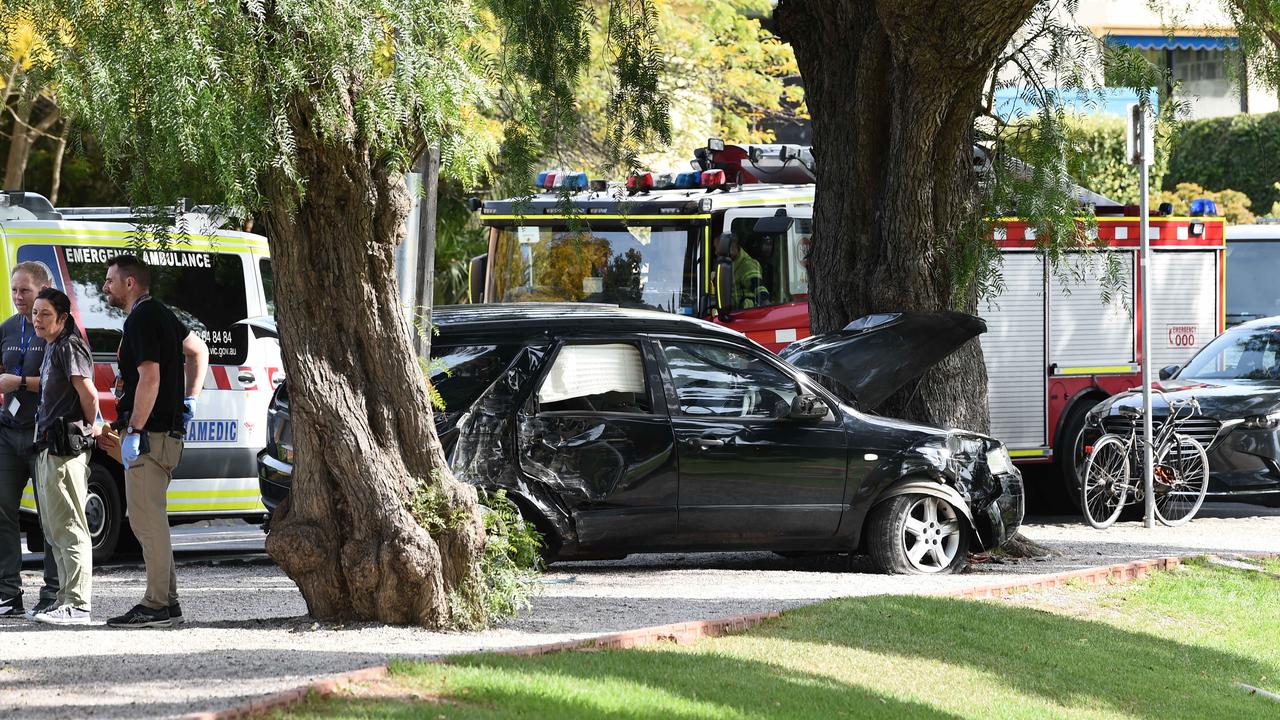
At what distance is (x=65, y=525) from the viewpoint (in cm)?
809

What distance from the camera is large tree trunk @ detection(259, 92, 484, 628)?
751 cm

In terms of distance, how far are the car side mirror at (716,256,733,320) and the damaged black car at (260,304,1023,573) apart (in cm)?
343

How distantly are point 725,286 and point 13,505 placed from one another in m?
7.17

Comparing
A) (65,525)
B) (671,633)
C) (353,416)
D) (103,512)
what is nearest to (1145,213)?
(671,633)

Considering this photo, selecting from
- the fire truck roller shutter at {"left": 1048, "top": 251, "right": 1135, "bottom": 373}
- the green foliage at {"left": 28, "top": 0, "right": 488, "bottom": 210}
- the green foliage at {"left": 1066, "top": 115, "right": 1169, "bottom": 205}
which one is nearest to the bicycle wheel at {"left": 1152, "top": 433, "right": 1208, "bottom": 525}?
the fire truck roller shutter at {"left": 1048, "top": 251, "right": 1135, "bottom": 373}

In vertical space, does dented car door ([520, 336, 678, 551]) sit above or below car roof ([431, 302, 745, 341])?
below

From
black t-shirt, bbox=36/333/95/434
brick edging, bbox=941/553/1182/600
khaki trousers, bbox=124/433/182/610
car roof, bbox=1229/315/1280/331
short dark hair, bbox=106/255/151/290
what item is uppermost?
short dark hair, bbox=106/255/151/290

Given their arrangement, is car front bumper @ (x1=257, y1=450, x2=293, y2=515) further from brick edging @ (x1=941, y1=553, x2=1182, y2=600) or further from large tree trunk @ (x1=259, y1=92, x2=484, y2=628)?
brick edging @ (x1=941, y1=553, x2=1182, y2=600)

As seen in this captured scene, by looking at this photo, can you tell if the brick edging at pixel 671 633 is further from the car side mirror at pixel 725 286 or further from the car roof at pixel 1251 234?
the car roof at pixel 1251 234

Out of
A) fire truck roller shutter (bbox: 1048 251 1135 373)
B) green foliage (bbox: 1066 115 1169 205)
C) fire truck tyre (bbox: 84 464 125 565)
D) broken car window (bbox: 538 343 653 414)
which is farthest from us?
green foliage (bbox: 1066 115 1169 205)

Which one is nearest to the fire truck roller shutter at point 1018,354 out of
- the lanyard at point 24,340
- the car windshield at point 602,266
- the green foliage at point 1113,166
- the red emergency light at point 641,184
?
the car windshield at point 602,266

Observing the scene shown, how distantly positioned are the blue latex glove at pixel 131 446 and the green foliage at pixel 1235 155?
2705 cm

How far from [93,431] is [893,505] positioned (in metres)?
4.92

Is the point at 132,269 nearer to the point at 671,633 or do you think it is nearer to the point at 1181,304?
the point at 671,633
